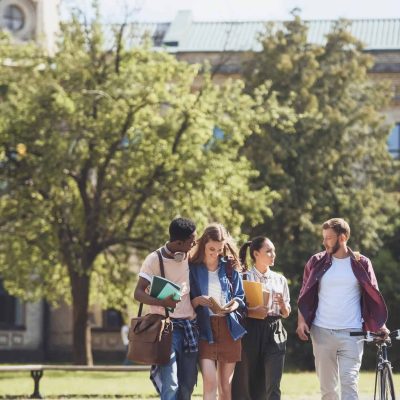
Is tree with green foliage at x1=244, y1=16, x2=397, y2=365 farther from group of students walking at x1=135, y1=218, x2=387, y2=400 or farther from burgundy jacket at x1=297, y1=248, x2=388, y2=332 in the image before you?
Answer: burgundy jacket at x1=297, y1=248, x2=388, y2=332

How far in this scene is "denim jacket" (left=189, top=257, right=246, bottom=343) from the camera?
1086 cm

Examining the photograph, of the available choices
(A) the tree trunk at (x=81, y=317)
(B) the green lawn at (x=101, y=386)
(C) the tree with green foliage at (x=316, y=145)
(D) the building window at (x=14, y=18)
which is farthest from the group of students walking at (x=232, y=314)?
(D) the building window at (x=14, y=18)

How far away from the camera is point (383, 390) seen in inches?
442

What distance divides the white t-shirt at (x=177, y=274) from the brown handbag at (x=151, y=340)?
168 millimetres

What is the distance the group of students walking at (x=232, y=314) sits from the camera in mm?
10500

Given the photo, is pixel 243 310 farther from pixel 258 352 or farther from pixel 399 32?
pixel 399 32

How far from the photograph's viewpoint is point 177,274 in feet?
35.0

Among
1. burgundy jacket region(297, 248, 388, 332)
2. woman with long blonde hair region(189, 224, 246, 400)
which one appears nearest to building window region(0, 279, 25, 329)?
burgundy jacket region(297, 248, 388, 332)

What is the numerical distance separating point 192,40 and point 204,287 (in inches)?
1594

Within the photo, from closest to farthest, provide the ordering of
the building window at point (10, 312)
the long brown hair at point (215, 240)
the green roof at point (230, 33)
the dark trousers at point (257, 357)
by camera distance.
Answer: the long brown hair at point (215, 240), the dark trousers at point (257, 357), the building window at point (10, 312), the green roof at point (230, 33)

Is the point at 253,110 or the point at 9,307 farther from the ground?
the point at 253,110

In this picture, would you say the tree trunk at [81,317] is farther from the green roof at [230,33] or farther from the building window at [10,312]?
the green roof at [230,33]

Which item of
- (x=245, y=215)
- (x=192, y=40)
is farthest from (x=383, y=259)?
(x=192, y=40)

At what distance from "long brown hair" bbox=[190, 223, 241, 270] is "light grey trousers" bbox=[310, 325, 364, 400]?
1084mm
